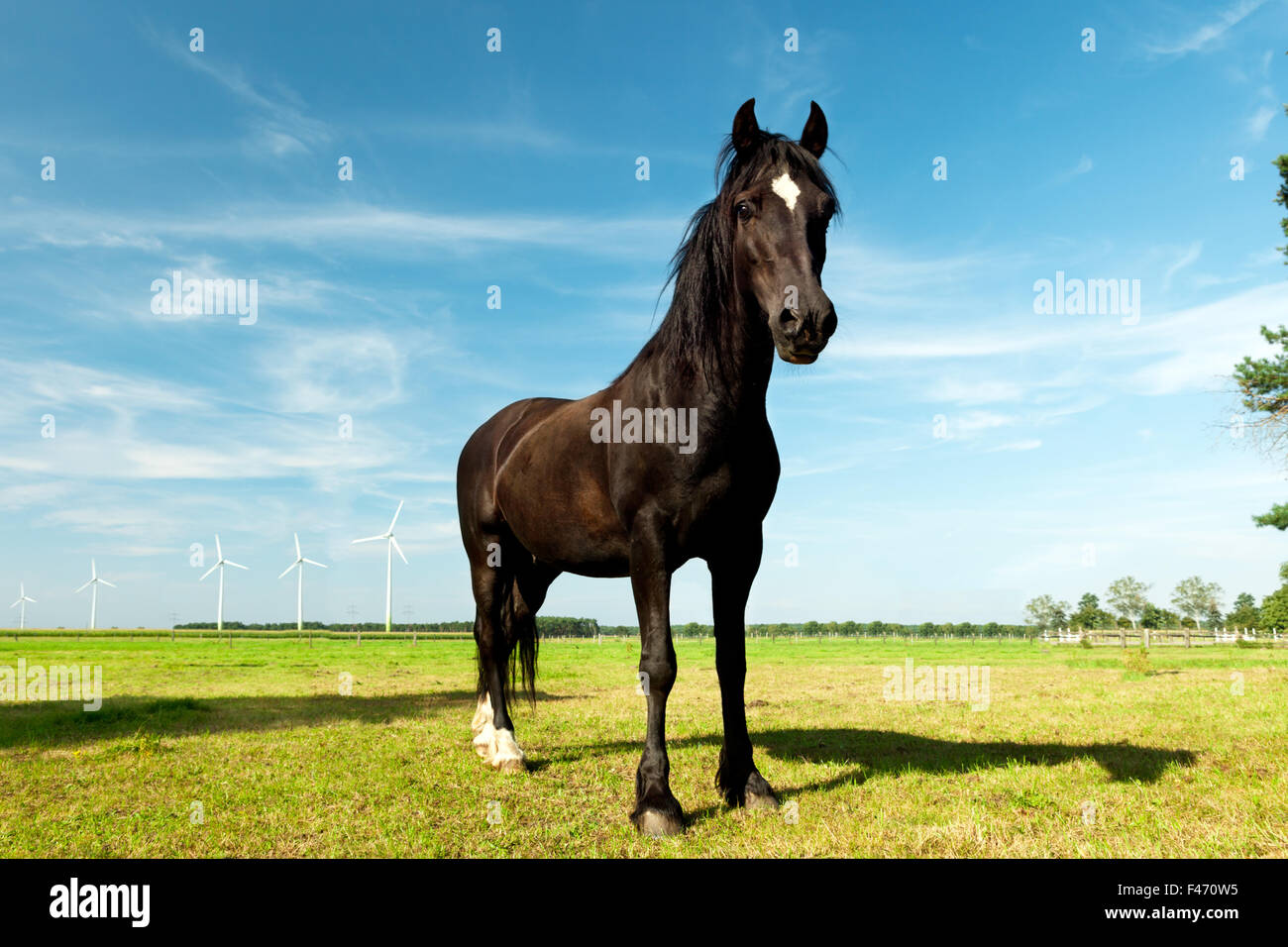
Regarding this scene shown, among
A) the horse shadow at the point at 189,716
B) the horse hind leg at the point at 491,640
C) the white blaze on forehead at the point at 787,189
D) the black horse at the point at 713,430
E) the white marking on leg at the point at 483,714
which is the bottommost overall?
the horse shadow at the point at 189,716

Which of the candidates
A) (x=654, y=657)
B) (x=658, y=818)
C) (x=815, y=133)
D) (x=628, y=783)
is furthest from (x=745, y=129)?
(x=628, y=783)

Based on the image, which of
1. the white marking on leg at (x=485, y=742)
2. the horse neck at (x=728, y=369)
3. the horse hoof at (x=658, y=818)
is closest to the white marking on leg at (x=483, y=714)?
the white marking on leg at (x=485, y=742)

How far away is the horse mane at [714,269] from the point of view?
5078mm

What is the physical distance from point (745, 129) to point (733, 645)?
147 inches

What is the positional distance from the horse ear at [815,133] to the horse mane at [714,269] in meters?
0.45

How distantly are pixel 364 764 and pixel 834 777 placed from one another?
4275 mm

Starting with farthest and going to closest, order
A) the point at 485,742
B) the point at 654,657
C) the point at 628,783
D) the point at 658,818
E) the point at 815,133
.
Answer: the point at 485,742, the point at 628,783, the point at 815,133, the point at 654,657, the point at 658,818

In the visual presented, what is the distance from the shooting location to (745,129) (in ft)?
17.2

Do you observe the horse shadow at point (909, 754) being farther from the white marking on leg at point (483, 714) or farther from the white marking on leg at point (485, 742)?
the white marking on leg at point (483, 714)

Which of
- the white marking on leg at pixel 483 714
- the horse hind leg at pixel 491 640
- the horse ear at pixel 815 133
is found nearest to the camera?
the horse ear at pixel 815 133

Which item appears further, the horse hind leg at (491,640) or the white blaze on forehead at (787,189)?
the horse hind leg at (491,640)

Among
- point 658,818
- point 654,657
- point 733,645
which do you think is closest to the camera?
point 658,818

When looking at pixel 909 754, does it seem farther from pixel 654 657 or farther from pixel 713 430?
pixel 713 430
